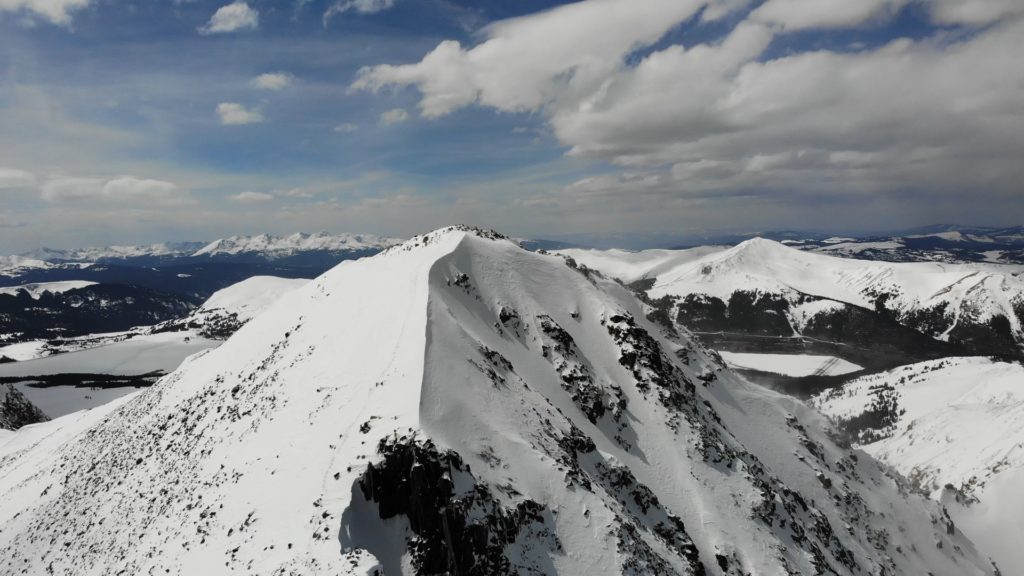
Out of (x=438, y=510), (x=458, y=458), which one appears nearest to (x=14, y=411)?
(x=438, y=510)

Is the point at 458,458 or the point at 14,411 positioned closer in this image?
the point at 458,458

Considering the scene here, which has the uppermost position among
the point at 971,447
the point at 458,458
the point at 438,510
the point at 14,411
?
the point at 458,458

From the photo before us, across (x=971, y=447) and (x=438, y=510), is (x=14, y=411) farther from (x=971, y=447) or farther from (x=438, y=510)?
(x=971, y=447)

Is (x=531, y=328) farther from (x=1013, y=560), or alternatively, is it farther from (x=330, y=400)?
(x=1013, y=560)

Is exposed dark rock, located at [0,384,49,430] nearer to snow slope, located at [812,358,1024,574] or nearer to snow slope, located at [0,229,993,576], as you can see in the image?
snow slope, located at [0,229,993,576]

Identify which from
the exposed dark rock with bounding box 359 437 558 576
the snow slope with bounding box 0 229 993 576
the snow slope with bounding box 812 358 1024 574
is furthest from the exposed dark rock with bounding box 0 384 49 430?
the snow slope with bounding box 812 358 1024 574

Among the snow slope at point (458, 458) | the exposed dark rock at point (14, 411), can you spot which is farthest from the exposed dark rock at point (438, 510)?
the exposed dark rock at point (14, 411)

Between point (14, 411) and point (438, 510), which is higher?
point (438, 510)
